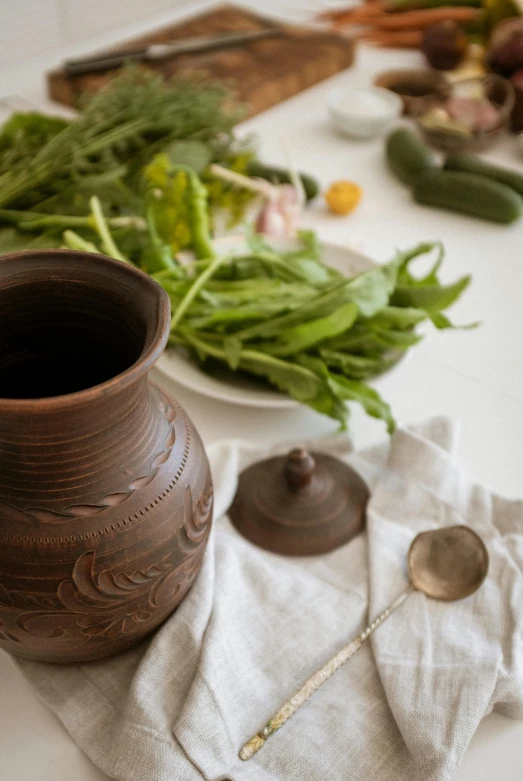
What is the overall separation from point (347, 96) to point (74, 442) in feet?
4.23

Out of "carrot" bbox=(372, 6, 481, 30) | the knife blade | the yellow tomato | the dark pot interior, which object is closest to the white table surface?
the yellow tomato

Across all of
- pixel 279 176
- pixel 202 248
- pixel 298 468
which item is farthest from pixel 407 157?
pixel 298 468

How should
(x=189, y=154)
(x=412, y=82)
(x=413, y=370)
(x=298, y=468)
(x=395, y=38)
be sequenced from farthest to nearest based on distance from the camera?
(x=395, y=38) → (x=412, y=82) → (x=189, y=154) → (x=413, y=370) → (x=298, y=468)

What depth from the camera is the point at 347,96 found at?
1.57 meters

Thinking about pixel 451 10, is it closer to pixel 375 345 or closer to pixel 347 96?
pixel 347 96

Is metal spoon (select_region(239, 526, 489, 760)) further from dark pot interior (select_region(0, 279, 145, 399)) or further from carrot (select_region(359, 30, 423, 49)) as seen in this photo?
carrot (select_region(359, 30, 423, 49))

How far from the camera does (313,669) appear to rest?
0.64 meters

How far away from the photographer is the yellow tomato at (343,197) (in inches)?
50.4

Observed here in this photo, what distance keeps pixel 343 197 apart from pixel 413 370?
0.42 meters

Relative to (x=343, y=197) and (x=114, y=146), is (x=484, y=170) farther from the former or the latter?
(x=114, y=146)

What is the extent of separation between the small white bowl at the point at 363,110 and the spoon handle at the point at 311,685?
109 centimetres

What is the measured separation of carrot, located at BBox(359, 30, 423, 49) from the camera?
1.88 m

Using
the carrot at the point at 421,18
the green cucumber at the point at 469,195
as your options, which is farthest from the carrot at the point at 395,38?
the green cucumber at the point at 469,195

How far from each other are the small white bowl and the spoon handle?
42.9 inches
